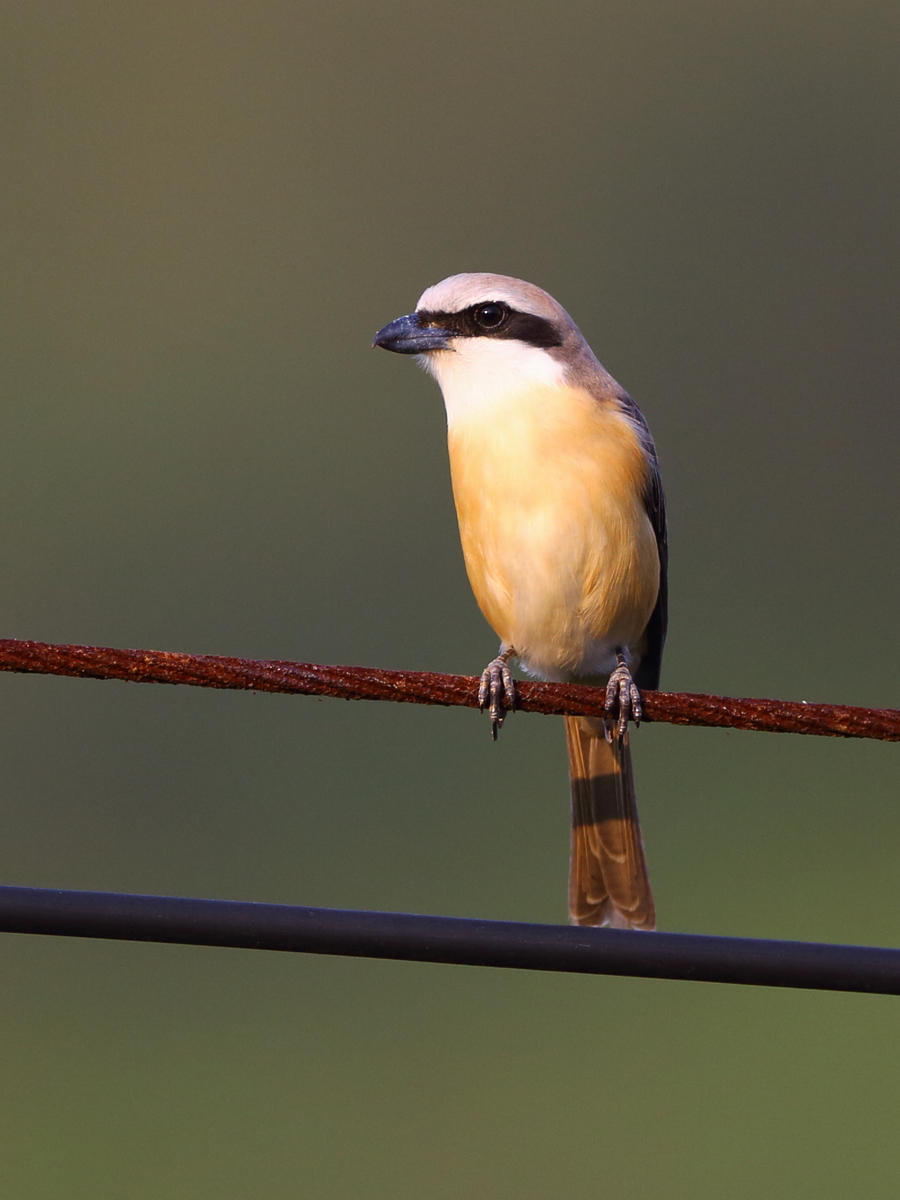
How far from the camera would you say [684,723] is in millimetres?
1901

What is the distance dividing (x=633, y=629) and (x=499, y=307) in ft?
2.99

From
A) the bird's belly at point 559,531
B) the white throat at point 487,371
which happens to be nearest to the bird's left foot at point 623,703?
the bird's belly at point 559,531

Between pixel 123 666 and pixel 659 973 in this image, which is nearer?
pixel 659 973

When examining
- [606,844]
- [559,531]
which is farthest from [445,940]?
[606,844]

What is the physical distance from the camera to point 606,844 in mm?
3650

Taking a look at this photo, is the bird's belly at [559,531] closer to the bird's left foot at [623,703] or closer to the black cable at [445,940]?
the bird's left foot at [623,703]

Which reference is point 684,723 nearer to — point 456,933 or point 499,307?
point 456,933

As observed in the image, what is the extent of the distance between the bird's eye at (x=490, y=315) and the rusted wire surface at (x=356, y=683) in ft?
5.72

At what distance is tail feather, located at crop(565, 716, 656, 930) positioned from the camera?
362 centimetres

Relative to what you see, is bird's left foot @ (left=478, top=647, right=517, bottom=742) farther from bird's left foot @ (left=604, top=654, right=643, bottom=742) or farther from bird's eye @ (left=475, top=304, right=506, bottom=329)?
bird's eye @ (left=475, top=304, right=506, bottom=329)

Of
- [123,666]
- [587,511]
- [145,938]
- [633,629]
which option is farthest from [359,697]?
[633,629]

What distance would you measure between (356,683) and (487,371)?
1716 mm

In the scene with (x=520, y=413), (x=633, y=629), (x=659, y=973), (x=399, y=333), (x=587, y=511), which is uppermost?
(x=399, y=333)

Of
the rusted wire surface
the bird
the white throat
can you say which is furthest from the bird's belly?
the rusted wire surface
